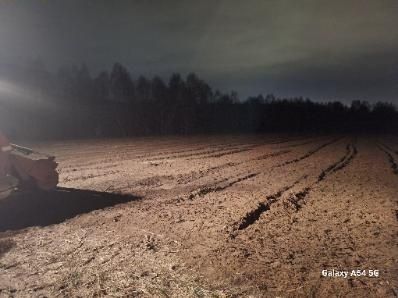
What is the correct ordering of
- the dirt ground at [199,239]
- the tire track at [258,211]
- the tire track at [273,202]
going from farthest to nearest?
the tire track at [273,202] < the tire track at [258,211] < the dirt ground at [199,239]

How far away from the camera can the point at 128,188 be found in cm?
1249

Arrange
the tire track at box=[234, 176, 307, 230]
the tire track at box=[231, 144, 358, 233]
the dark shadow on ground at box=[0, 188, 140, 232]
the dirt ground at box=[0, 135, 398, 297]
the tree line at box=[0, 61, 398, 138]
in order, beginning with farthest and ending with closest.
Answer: the tree line at box=[0, 61, 398, 138] < the dark shadow on ground at box=[0, 188, 140, 232] < the tire track at box=[231, 144, 358, 233] < the tire track at box=[234, 176, 307, 230] < the dirt ground at box=[0, 135, 398, 297]

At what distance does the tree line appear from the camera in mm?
59312

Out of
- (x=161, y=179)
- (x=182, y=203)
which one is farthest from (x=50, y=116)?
(x=182, y=203)

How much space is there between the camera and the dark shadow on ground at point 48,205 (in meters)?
8.61

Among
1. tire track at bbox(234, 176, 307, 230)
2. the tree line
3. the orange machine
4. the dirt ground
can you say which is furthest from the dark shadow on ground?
the tree line

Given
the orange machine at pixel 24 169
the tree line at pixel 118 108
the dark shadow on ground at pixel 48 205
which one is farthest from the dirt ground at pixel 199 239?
the tree line at pixel 118 108

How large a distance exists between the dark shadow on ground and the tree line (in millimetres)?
43500

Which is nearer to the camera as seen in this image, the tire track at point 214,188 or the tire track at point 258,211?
the tire track at point 258,211

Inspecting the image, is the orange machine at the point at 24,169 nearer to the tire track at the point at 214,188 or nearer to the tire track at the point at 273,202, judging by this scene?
the tire track at the point at 214,188

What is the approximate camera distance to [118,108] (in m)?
74.8

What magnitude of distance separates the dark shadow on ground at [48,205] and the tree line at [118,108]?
4350cm

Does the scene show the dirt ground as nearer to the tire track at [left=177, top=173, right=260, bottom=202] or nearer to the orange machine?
the tire track at [left=177, top=173, right=260, bottom=202]

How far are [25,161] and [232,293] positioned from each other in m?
6.88
